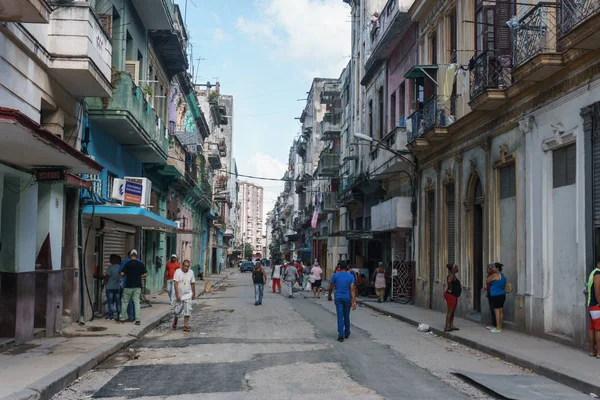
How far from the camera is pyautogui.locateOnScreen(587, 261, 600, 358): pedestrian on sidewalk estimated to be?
11.1 m

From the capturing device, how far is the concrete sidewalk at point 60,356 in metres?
8.30

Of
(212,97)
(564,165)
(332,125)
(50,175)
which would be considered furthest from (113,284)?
(212,97)

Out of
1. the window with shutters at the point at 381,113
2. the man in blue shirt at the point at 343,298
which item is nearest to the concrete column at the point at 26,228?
the man in blue shirt at the point at 343,298

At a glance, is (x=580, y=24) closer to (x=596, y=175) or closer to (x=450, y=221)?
(x=596, y=175)

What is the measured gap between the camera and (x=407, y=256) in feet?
91.6

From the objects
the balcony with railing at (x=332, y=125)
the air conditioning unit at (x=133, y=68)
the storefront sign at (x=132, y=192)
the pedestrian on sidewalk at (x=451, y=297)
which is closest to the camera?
the pedestrian on sidewalk at (x=451, y=297)

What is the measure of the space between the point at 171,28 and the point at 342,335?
1321cm

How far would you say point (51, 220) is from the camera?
45.9ft

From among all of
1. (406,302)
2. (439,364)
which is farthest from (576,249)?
(406,302)

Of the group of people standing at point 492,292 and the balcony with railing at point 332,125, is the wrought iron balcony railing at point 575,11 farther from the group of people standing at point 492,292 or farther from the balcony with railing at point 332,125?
the balcony with railing at point 332,125

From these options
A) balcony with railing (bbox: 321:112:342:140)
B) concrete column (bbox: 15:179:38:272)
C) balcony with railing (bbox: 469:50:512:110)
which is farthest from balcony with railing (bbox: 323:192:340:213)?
concrete column (bbox: 15:179:38:272)

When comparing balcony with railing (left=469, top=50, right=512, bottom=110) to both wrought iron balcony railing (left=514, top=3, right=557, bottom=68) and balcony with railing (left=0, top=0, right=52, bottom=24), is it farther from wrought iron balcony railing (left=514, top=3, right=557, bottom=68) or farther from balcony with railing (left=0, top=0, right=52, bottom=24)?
balcony with railing (left=0, top=0, right=52, bottom=24)

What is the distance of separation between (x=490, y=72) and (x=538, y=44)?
303cm

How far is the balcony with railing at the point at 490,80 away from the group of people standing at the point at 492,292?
3884mm
